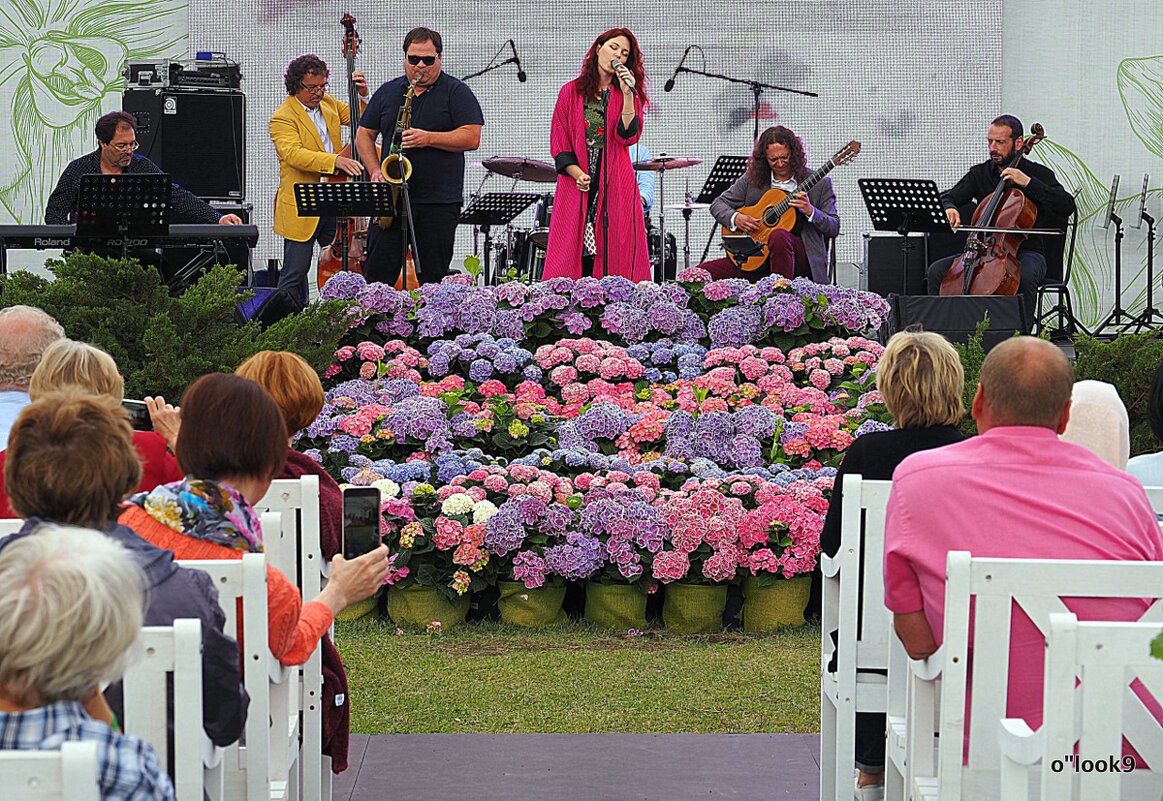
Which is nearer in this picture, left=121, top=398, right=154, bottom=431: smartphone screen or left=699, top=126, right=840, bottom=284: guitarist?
left=121, top=398, right=154, bottom=431: smartphone screen

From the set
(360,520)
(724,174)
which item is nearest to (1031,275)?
(724,174)

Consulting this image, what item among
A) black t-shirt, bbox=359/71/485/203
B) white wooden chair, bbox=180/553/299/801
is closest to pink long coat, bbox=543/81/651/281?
black t-shirt, bbox=359/71/485/203

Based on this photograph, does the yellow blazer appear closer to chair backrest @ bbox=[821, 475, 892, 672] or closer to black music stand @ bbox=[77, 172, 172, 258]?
black music stand @ bbox=[77, 172, 172, 258]

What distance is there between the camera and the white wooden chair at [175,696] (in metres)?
1.52

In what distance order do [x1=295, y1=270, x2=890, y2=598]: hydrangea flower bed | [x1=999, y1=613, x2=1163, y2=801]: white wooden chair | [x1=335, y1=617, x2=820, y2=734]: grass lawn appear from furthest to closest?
[x1=295, y1=270, x2=890, y2=598]: hydrangea flower bed, [x1=335, y1=617, x2=820, y2=734]: grass lawn, [x1=999, y1=613, x2=1163, y2=801]: white wooden chair

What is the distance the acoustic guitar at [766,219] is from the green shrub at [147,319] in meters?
3.13

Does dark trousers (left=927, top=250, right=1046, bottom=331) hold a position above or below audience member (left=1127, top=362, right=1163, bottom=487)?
above

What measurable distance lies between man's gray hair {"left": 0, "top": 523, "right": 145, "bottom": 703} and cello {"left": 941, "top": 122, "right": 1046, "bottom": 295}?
665cm

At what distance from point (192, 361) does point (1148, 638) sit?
11.7 feet

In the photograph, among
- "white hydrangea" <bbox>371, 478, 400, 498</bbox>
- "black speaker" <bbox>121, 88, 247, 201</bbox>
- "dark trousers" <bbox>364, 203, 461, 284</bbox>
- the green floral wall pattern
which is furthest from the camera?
the green floral wall pattern

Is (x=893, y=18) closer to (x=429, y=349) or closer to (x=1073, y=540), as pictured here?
(x=429, y=349)

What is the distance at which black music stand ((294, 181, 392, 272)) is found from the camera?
634 centimetres

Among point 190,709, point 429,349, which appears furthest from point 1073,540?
point 429,349

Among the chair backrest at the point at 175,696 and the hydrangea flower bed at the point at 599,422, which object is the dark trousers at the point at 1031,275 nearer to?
the hydrangea flower bed at the point at 599,422
